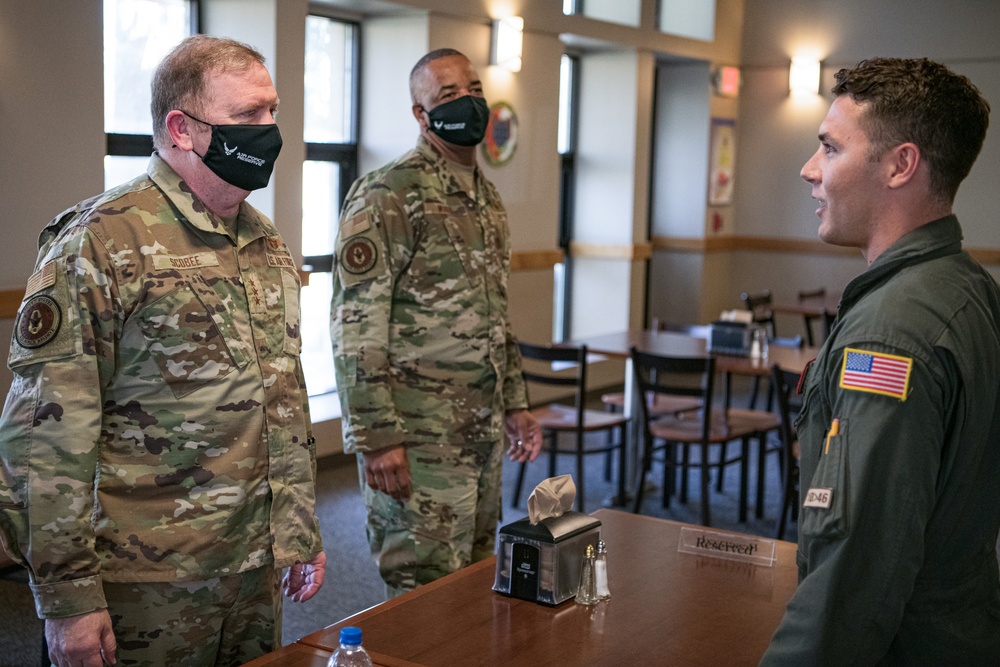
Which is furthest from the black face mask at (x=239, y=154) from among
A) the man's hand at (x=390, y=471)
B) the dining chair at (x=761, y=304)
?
the dining chair at (x=761, y=304)

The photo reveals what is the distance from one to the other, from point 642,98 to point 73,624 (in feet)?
22.9

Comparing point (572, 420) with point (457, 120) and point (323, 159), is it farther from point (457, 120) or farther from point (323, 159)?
point (457, 120)

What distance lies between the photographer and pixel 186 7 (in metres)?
5.21

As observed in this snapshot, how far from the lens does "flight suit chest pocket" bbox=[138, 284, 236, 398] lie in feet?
5.94

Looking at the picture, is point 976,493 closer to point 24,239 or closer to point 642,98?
point 24,239

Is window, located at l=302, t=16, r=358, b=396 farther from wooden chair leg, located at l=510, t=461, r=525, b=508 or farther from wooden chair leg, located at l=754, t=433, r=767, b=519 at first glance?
wooden chair leg, located at l=754, t=433, r=767, b=519

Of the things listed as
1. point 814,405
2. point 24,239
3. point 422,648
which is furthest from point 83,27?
point 814,405

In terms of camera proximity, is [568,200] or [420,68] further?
[568,200]

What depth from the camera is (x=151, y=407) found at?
5.96ft

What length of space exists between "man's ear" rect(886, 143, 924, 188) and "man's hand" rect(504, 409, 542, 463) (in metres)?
1.68

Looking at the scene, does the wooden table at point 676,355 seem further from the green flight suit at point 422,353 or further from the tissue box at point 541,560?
the tissue box at point 541,560

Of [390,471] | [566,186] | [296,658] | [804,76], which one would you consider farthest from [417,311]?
[804,76]

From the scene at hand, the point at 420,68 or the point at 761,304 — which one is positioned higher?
the point at 420,68

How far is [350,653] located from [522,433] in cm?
150
